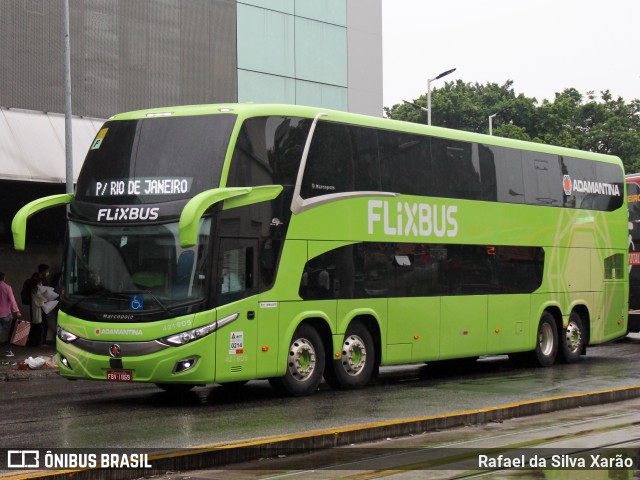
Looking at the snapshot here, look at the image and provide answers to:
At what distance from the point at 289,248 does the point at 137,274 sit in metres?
2.27

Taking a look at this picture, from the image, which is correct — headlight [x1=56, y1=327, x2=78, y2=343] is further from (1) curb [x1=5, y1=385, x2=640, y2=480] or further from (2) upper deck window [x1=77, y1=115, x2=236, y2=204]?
(1) curb [x1=5, y1=385, x2=640, y2=480]

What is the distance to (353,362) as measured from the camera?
1706 cm

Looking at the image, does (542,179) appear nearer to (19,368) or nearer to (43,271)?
(19,368)

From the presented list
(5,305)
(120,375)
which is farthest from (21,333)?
(120,375)

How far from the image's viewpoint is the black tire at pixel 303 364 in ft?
52.2

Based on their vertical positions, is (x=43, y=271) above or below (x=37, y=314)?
above

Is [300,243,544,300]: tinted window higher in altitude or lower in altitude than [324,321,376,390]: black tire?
higher

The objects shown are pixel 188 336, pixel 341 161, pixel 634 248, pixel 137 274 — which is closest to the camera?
pixel 188 336

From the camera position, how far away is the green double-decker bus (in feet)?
48.0

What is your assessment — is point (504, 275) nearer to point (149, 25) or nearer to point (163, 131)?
point (163, 131)

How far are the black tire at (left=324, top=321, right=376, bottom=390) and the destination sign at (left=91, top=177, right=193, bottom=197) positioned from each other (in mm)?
3687

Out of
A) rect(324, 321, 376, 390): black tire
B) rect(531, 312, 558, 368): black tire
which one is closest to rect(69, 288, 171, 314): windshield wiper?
rect(324, 321, 376, 390): black tire

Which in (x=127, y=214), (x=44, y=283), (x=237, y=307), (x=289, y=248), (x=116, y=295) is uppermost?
(x=127, y=214)

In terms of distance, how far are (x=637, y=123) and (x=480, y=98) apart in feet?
39.1
